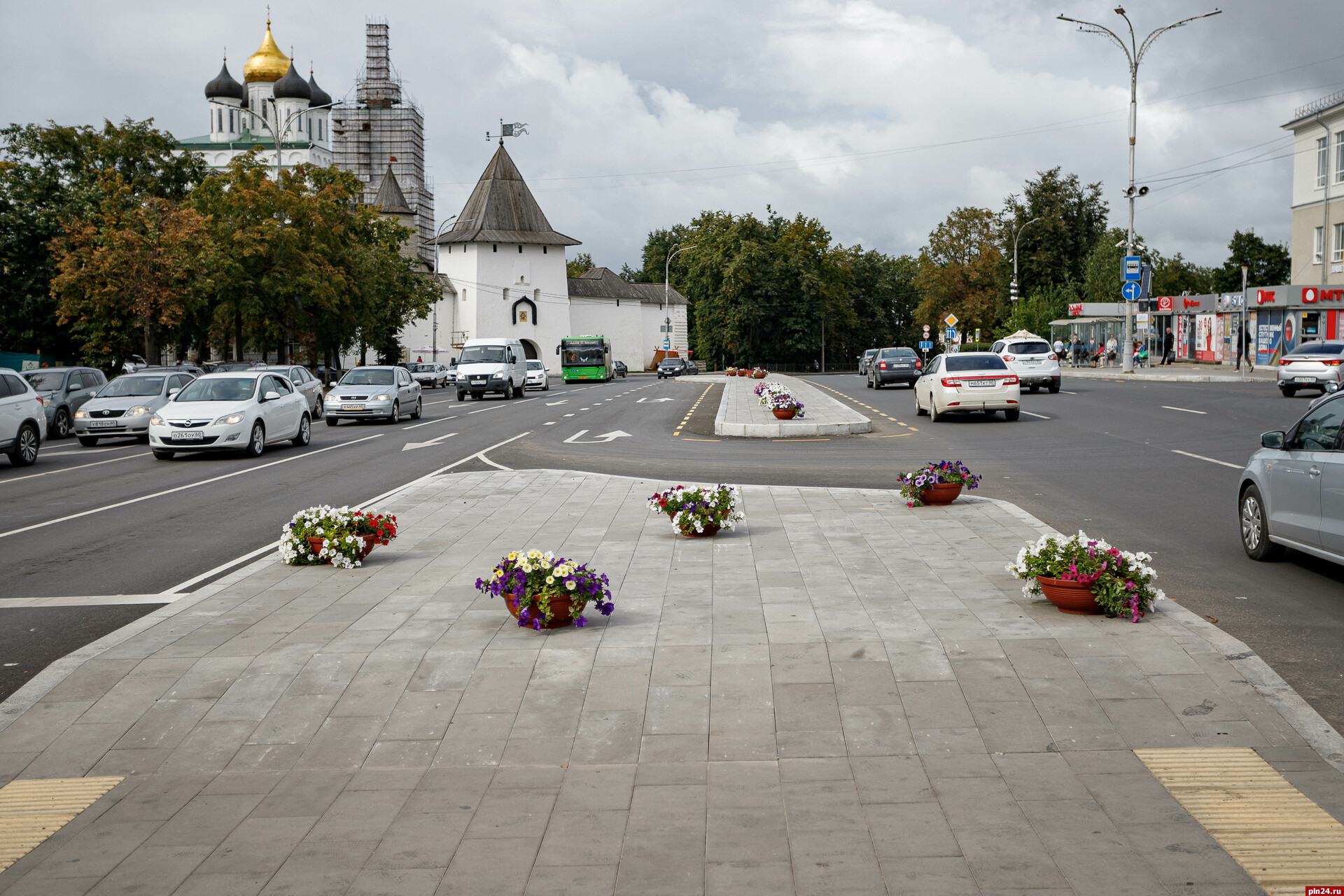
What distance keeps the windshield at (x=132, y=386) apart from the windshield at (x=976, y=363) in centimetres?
1867

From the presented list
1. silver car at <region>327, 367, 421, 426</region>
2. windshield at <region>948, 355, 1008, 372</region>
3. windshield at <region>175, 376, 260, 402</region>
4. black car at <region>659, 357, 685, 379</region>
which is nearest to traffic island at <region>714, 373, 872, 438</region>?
windshield at <region>948, 355, 1008, 372</region>

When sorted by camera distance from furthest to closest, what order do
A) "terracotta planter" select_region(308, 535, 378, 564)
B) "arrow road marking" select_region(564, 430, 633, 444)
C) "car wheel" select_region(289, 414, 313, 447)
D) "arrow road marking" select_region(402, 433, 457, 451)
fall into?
"arrow road marking" select_region(564, 430, 633, 444)
"car wheel" select_region(289, 414, 313, 447)
"arrow road marking" select_region(402, 433, 457, 451)
"terracotta planter" select_region(308, 535, 378, 564)

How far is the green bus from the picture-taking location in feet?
242

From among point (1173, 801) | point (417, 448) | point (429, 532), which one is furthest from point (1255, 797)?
point (417, 448)

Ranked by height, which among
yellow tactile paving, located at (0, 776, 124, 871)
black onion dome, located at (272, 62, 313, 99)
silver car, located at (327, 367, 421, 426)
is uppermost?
black onion dome, located at (272, 62, 313, 99)

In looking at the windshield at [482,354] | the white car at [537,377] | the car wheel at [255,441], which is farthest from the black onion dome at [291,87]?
the car wheel at [255,441]

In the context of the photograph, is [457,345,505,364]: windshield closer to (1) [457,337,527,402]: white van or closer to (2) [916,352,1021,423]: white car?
(1) [457,337,527,402]: white van

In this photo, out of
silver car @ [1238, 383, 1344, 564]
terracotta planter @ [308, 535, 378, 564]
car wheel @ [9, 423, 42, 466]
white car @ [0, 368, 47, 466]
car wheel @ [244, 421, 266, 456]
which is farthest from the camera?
car wheel @ [244, 421, 266, 456]

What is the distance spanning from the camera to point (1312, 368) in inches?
1236

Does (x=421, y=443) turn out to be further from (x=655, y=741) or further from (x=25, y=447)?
(x=655, y=741)

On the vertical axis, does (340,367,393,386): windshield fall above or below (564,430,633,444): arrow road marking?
above

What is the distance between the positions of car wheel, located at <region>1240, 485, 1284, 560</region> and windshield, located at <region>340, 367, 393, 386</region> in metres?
24.2

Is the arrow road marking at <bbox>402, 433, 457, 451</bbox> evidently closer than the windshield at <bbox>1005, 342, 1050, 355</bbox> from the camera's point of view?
Yes

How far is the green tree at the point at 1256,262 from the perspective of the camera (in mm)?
109125
